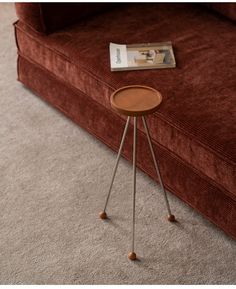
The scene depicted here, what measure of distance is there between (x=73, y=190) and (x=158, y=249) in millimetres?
467

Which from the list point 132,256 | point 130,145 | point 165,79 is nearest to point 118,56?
point 165,79

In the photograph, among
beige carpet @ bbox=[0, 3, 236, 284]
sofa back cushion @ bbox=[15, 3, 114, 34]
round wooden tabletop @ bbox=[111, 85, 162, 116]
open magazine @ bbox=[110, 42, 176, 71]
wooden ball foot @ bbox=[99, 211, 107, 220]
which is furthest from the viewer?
sofa back cushion @ bbox=[15, 3, 114, 34]

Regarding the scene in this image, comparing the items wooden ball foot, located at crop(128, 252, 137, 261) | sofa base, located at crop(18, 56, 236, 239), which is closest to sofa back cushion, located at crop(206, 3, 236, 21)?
sofa base, located at crop(18, 56, 236, 239)

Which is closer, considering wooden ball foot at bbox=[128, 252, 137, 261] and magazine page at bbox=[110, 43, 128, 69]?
wooden ball foot at bbox=[128, 252, 137, 261]

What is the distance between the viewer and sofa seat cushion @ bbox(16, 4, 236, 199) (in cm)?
199

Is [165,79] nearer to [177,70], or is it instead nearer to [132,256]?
[177,70]

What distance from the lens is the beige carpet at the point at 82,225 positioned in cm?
198

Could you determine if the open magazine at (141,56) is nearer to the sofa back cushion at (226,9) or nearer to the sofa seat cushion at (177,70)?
the sofa seat cushion at (177,70)

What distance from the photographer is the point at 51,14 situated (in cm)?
257

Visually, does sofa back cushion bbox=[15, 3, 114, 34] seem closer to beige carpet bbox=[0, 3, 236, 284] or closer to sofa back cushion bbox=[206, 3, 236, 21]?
beige carpet bbox=[0, 3, 236, 284]

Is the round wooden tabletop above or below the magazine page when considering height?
above

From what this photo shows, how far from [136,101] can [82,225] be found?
1.94 feet

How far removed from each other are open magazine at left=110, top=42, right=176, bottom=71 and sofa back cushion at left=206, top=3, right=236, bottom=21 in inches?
14.0

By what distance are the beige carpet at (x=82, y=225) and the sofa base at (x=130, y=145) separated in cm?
7
